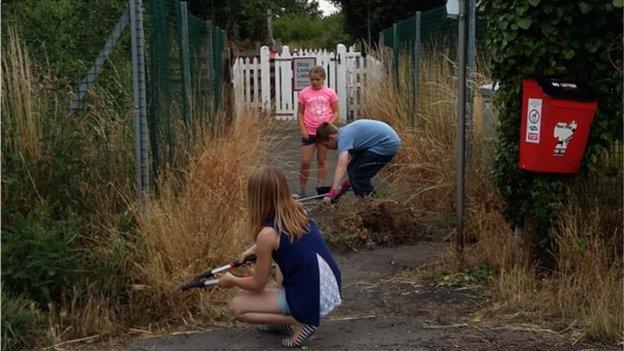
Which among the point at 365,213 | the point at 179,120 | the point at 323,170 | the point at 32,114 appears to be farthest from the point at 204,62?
the point at 32,114

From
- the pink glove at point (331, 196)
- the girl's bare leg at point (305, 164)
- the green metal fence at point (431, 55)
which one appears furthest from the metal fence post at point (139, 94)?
the girl's bare leg at point (305, 164)

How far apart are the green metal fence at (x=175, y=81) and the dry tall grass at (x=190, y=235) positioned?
1.09ft

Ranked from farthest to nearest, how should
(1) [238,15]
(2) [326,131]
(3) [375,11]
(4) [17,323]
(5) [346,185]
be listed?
(3) [375,11]
(1) [238,15]
(2) [326,131]
(5) [346,185]
(4) [17,323]

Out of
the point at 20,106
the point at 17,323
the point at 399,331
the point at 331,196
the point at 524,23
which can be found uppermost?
the point at 524,23

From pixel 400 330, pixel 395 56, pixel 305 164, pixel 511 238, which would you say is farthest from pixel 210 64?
pixel 400 330

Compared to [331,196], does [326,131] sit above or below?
above

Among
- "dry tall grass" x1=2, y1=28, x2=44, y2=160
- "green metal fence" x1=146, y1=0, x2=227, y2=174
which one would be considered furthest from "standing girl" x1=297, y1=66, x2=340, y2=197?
"dry tall grass" x1=2, y1=28, x2=44, y2=160

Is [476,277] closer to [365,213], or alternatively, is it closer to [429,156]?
[365,213]

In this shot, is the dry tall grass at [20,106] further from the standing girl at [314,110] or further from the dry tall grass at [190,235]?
the standing girl at [314,110]

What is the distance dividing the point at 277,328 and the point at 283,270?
1.30 ft

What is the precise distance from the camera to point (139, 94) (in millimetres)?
5879

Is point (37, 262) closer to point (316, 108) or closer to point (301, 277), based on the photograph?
point (301, 277)

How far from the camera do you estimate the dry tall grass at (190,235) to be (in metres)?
5.15

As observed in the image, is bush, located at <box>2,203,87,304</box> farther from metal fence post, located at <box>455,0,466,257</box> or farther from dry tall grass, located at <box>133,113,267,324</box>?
metal fence post, located at <box>455,0,466,257</box>
